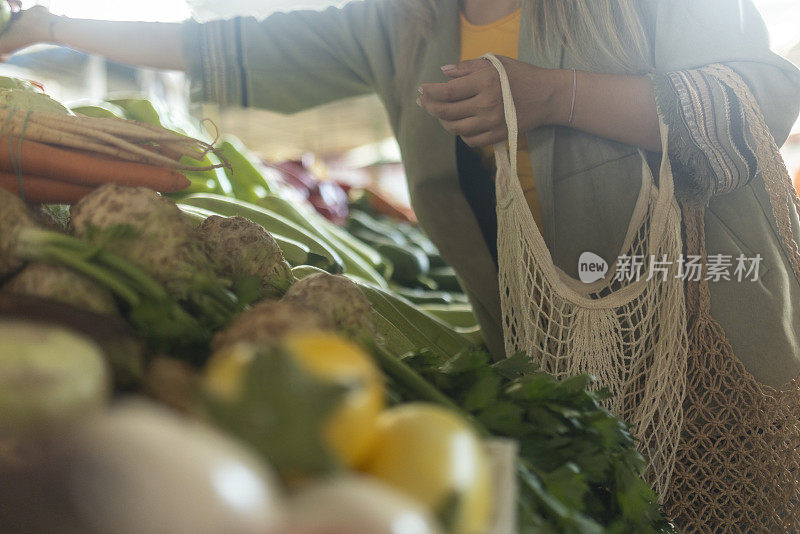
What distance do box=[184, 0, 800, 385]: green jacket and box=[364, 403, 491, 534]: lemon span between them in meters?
0.76

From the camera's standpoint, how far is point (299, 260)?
3.50 feet

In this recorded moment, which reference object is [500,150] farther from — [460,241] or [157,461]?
[157,461]

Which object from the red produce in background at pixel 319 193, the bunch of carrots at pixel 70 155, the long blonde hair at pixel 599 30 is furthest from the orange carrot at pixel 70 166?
the red produce in background at pixel 319 193

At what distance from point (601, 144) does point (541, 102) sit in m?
0.18

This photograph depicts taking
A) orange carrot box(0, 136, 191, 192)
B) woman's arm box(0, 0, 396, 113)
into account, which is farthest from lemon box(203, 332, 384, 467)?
woman's arm box(0, 0, 396, 113)

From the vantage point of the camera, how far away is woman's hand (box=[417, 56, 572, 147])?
0.87 meters

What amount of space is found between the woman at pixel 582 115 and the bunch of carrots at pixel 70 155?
0.40m

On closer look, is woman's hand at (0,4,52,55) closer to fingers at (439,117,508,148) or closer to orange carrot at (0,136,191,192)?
orange carrot at (0,136,191,192)

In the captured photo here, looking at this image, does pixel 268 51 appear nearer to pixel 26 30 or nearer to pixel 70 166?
pixel 26 30

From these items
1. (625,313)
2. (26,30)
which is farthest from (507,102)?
(26,30)

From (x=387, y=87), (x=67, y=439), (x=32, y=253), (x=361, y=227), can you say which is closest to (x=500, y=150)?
(x=387, y=87)

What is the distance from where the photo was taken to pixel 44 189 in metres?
0.68

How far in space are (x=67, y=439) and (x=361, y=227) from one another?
221 centimetres

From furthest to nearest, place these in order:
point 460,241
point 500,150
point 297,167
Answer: point 297,167
point 460,241
point 500,150
